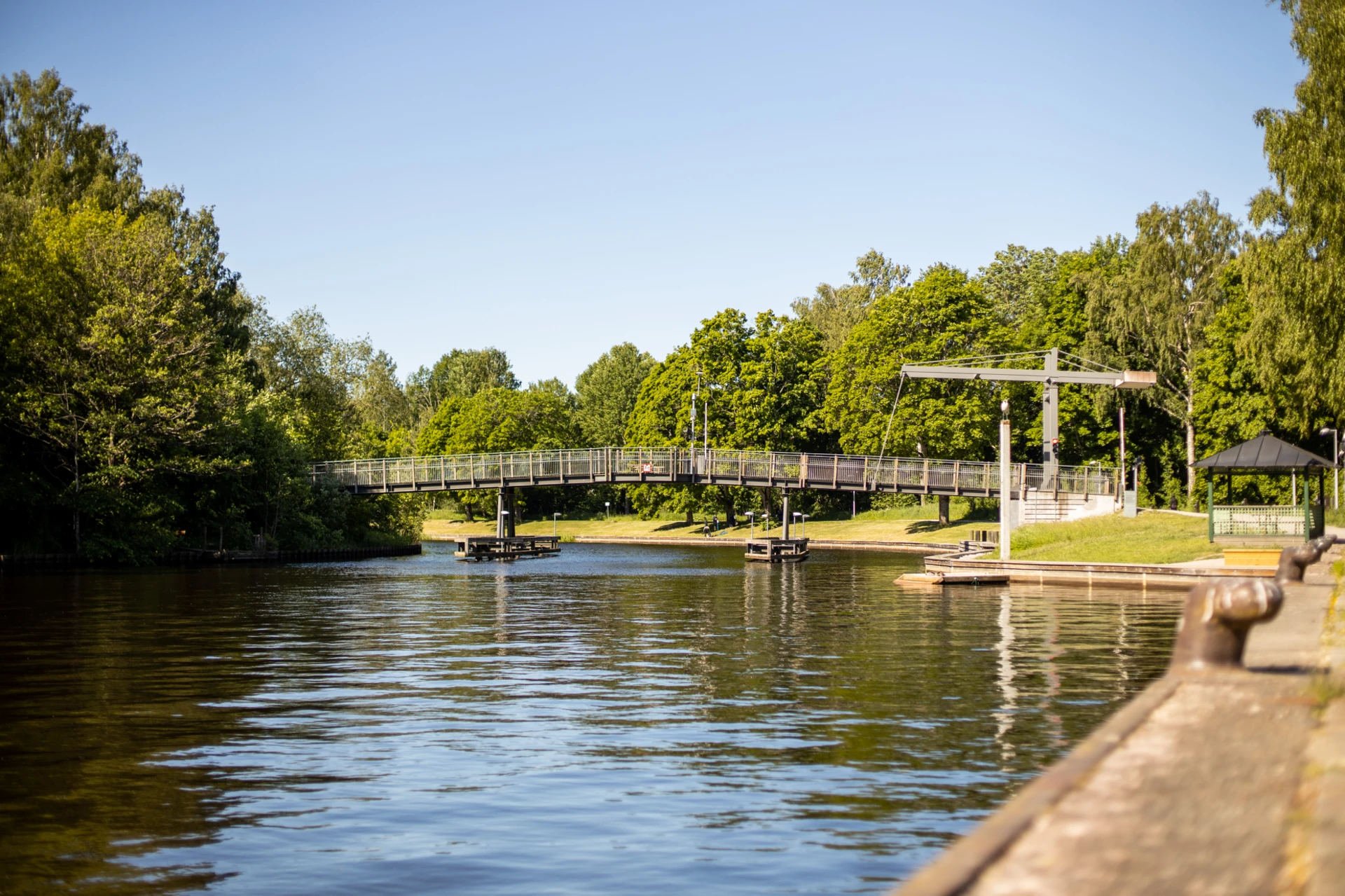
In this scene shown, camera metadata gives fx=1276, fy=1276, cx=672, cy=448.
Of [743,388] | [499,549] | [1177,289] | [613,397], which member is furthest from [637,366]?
[1177,289]

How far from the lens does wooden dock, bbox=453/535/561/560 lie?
65.9 metres

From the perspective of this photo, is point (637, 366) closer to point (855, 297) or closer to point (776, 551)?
point (855, 297)

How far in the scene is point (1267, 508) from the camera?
43.2 m

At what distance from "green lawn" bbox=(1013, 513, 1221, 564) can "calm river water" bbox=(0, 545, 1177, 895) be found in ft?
33.6

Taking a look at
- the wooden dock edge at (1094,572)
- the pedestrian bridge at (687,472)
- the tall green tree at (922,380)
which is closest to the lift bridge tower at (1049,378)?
the pedestrian bridge at (687,472)

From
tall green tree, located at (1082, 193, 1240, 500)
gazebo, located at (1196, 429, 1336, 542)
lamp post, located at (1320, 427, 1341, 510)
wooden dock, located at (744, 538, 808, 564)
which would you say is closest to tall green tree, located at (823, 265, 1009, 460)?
tall green tree, located at (1082, 193, 1240, 500)

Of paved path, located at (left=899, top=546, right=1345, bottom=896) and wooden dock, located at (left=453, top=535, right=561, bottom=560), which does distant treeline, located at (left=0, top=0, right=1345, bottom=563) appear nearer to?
wooden dock, located at (left=453, top=535, right=561, bottom=560)

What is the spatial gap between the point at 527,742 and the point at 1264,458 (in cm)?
3332

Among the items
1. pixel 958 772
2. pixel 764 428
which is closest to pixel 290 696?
pixel 958 772

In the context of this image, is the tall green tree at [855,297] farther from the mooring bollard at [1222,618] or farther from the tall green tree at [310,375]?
the mooring bollard at [1222,618]

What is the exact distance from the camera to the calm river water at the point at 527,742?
9.60 m

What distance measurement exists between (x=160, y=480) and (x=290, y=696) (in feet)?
132

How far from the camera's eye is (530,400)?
11356 centimetres

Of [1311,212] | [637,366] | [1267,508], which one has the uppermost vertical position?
[637,366]
